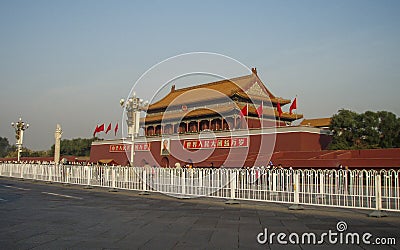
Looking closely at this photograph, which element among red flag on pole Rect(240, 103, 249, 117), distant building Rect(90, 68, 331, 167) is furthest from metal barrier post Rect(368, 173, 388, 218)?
red flag on pole Rect(240, 103, 249, 117)

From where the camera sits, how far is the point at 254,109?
3312 centimetres

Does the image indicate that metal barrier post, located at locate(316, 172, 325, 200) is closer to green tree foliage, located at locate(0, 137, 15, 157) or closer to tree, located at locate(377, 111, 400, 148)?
tree, located at locate(377, 111, 400, 148)

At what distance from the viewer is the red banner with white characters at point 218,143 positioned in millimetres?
29297

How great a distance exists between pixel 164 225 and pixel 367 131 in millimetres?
20522

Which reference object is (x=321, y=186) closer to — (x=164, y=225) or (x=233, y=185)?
(x=233, y=185)

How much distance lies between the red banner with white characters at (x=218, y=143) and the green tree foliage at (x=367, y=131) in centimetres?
661

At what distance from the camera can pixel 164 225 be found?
6902 millimetres

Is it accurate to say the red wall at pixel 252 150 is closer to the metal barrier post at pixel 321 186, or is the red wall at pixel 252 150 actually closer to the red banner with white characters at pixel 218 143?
the red banner with white characters at pixel 218 143

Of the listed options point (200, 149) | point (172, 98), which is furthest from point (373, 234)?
point (172, 98)

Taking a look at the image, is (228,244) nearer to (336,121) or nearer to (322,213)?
(322,213)

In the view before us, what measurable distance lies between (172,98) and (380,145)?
2400 cm

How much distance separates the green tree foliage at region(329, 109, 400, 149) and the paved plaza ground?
16170 mm

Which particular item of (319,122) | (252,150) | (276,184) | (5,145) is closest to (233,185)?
(276,184)

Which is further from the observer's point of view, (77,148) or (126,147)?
(77,148)
